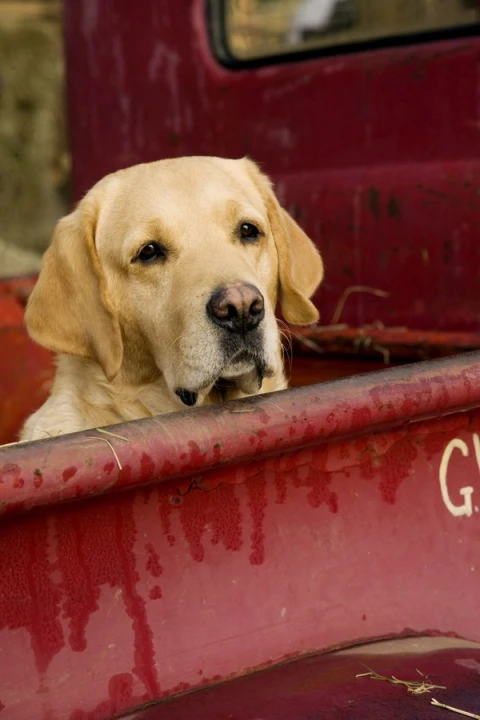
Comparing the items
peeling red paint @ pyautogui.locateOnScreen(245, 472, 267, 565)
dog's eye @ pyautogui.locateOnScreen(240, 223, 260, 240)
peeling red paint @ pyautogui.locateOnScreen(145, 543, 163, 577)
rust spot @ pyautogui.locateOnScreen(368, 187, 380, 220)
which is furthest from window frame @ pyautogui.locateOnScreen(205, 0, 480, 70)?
peeling red paint @ pyautogui.locateOnScreen(145, 543, 163, 577)

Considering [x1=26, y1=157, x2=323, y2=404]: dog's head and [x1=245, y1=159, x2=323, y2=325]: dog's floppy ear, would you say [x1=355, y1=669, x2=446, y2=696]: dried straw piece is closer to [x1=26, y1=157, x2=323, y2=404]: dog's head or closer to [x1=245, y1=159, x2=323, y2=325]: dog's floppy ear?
[x1=26, y1=157, x2=323, y2=404]: dog's head

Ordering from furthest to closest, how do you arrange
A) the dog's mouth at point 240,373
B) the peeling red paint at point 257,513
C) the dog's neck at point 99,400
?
the dog's neck at point 99,400, the dog's mouth at point 240,373, the peeling red paint at point 257,513

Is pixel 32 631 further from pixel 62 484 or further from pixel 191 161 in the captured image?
pixel 191 161

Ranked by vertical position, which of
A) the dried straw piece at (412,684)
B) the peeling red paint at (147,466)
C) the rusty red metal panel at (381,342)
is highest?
the peeling red paint at (147,466)

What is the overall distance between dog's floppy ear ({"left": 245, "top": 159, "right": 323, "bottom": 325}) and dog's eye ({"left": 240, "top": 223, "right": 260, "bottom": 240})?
0.17 meters

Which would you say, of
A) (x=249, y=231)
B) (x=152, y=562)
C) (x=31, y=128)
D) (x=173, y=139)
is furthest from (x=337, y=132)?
(x=31, y=128)

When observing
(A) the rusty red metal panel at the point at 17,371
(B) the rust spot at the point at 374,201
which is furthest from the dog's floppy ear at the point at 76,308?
(A) the rusty red metal panel at the point at 17,371

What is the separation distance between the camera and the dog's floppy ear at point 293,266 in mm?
3137

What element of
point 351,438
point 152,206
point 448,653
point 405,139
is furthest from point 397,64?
point 448,653

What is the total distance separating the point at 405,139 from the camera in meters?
3.73

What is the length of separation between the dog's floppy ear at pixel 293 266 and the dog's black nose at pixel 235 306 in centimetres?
50

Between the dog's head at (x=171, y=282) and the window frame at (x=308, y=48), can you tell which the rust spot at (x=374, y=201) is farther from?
the dog's head at (x=171, y=282)

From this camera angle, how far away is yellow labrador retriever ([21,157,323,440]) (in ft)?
8.77

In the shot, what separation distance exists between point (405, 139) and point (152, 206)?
1.19m
